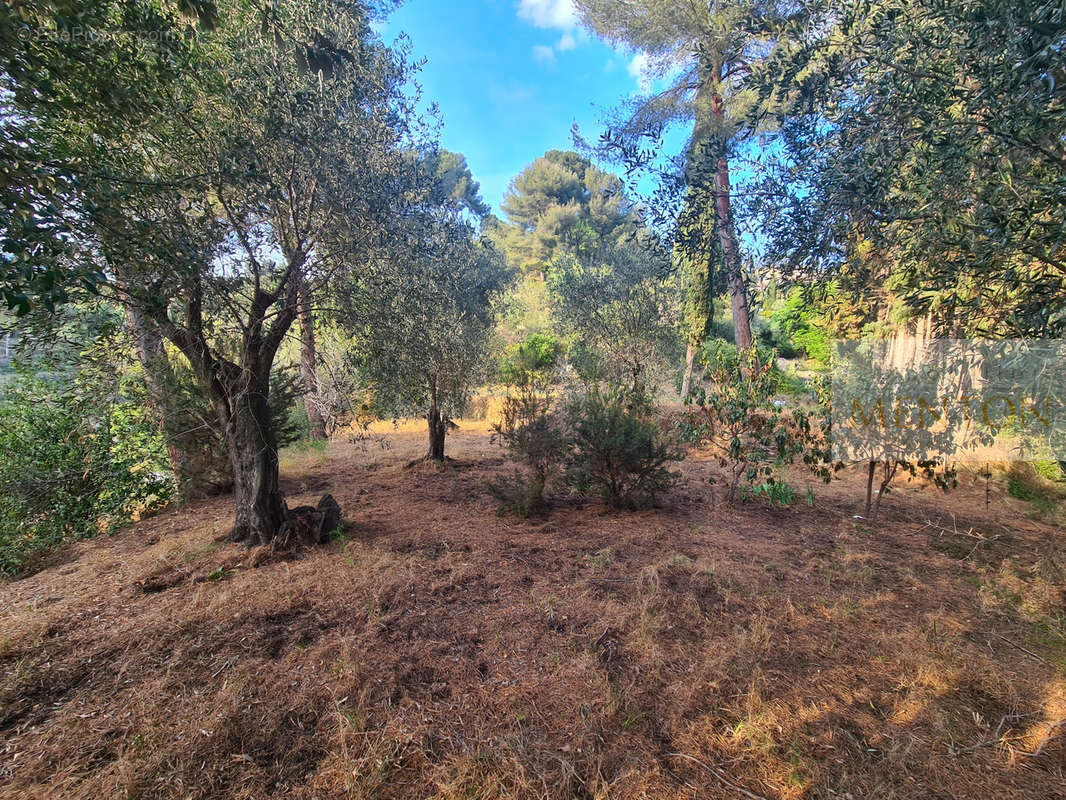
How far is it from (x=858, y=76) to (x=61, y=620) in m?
7.33

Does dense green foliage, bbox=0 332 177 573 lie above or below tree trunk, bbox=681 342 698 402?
below

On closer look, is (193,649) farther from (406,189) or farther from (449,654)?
(406,189)

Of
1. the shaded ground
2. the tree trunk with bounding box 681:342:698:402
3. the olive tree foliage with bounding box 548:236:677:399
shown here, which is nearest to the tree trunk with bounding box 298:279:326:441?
the shaded ground

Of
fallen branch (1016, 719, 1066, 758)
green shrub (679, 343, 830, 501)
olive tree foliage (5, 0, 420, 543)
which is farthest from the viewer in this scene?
green shrub (679, 343, 830, 501)

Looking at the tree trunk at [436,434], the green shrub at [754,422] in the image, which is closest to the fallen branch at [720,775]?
the green shrub at [754,422]

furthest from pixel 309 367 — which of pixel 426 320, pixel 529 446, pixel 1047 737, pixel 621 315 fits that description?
pixel 621 315

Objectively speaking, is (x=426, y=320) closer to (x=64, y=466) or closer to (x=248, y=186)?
(x=248, y=186)

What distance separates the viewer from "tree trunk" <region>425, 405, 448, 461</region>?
8734 mm

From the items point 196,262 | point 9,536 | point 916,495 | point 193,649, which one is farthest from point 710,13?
point 9,536

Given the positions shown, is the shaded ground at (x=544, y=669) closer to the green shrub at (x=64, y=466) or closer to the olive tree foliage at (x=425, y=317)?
the green shrub at (x=64, y=466)

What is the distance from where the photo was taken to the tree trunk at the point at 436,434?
8734 millimetres

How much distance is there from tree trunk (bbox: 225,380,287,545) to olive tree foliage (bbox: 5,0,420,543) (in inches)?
0.6

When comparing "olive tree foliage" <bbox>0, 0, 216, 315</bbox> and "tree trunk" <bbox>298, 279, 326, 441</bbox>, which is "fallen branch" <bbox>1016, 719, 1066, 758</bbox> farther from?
"tree trunk" <bbox>298, 279, 326, 441</bbox>

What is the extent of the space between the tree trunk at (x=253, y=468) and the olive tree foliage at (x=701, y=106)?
460 cm
